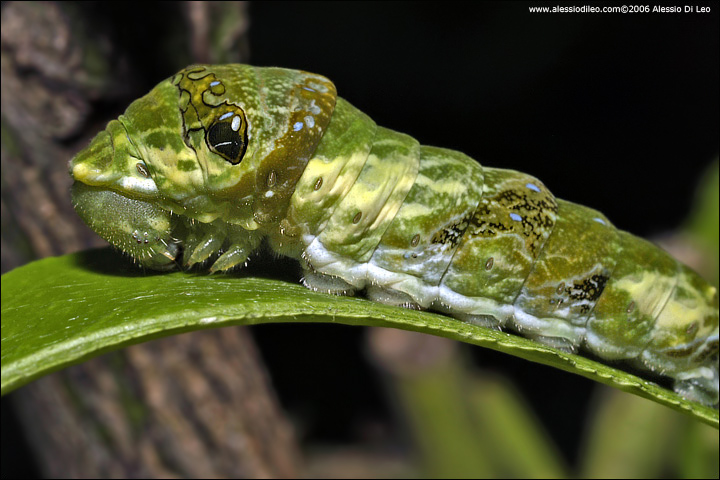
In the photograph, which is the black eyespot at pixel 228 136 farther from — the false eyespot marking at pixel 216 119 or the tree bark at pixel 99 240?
the tree bark at pixel 99 240

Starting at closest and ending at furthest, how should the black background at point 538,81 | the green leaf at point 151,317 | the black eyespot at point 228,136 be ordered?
the green leaf at point 151,317, the black eyespot at point 228,136, the black background at point 538,81

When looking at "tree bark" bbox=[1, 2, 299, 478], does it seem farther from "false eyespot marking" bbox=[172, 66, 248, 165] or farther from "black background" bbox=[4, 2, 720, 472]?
"false eyespot marking" bbox=[172, 66, 248, 165]

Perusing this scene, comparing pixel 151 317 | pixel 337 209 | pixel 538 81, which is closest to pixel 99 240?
pixel 337 209

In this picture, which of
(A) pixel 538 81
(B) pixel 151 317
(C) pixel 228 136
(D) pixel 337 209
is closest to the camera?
(B) pixel 151 317

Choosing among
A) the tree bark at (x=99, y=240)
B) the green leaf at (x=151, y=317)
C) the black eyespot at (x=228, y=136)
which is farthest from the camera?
the tree bark at (x=99, y=240)

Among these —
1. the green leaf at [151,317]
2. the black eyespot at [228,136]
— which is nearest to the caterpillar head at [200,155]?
the black eyespot at [228,136]

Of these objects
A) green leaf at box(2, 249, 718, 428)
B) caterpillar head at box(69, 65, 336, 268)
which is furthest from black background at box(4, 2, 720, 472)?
green leaf at box(2, 249, 718, 428)

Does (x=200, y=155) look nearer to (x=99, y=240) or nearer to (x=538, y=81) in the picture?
(x=99, y=240)
